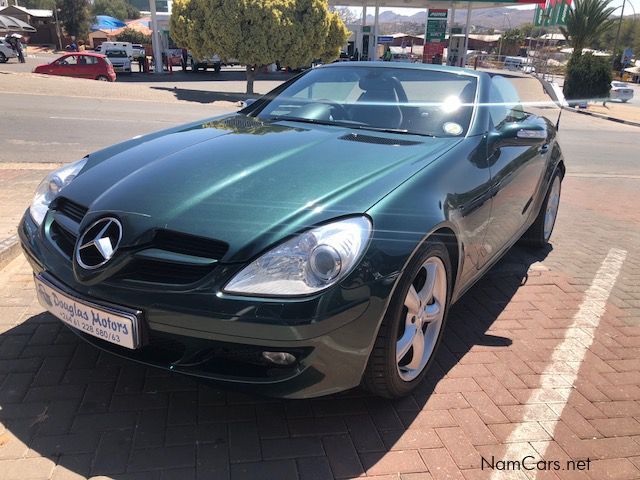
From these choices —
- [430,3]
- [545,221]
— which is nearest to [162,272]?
[545,221]

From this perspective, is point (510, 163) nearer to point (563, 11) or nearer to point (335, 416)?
point (335, 416)

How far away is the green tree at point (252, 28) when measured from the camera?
60.3 ft

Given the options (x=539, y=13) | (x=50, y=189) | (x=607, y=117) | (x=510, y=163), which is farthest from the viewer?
(x=539, y=13)

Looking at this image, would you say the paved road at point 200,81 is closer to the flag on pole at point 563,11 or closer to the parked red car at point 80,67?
the parked red car at point 80,67

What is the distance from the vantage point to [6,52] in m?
36.2

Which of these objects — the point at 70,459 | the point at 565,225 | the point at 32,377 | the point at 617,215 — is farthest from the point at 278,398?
the point at 617,215

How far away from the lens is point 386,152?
2.80m

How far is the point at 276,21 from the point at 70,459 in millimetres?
18783

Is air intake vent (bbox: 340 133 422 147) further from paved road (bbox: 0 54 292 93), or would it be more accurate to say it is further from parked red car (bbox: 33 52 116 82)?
parked red car (bbox: 33 52 116 82)

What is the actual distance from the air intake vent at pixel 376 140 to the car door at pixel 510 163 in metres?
0.55

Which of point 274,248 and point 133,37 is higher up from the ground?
point 274,248

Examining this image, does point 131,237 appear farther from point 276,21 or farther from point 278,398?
point 276,21

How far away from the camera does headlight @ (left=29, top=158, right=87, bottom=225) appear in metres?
2.77

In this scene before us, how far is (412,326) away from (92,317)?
1421 mm
